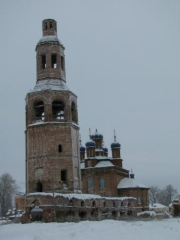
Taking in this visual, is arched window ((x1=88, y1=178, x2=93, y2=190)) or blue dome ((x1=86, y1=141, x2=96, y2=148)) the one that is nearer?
arched window ((x1=88, y1=178, x2=93, y2=190))

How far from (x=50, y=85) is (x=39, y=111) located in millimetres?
2522

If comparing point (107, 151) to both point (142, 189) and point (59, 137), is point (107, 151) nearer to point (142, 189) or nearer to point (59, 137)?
point (142, 189)

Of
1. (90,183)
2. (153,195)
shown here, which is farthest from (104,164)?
(153,195)

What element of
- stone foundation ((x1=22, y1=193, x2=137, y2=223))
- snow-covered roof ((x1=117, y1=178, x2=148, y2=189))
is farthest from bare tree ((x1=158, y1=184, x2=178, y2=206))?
stone foundation ((x1=22, y1=193, x2=137, y2=223))

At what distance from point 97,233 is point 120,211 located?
813 inches

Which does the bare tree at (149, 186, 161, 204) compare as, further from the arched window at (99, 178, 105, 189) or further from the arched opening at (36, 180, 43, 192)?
the arched opening at (36, 180, 43, 192)

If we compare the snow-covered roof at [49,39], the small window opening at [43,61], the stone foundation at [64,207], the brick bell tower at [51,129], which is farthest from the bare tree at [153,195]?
the snow-covered roof at [49,39]

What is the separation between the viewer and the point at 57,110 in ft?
99.9

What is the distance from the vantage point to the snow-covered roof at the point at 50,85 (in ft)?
93.8

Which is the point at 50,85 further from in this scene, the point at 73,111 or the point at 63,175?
the point at 63,175

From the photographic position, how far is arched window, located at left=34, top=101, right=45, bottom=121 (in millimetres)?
28750

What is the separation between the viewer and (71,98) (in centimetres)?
2908

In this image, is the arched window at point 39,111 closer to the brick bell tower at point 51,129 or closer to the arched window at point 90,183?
the brick bell tower at point 51,129

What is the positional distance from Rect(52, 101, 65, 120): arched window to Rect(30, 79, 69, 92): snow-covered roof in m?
1.27
